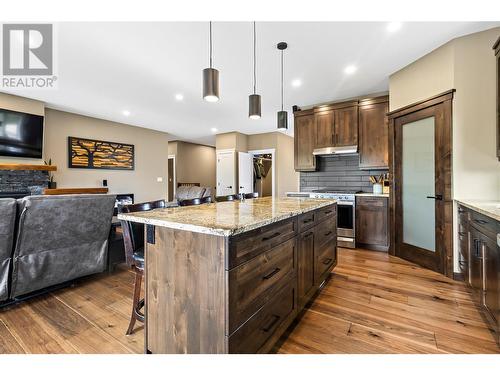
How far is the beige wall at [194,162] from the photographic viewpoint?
8.58 m

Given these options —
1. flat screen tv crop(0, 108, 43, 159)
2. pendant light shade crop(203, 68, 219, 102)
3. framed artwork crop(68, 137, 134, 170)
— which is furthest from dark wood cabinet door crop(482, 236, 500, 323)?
framed artwork crop(68, 137, 134, 170)

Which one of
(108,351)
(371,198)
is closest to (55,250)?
(108,351)

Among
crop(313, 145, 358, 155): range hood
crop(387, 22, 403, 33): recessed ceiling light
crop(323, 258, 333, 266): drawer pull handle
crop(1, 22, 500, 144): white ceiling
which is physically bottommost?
crop(323, 258, 333, 266): drawer pull handle

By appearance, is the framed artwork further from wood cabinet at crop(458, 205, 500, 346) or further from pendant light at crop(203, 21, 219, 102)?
wood cabinet at crop(458, 205, 500, 346)

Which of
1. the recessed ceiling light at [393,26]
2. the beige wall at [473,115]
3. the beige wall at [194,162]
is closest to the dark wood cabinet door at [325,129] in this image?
the beige wall at [473,115]

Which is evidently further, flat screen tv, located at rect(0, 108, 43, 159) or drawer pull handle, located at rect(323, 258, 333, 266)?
flat screen tv, located at rect(0, 108, 43, 159)

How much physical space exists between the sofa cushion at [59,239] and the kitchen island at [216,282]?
1300 millimetres

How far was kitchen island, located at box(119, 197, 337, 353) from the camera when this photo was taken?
3.68 ft

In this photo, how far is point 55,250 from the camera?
231cm

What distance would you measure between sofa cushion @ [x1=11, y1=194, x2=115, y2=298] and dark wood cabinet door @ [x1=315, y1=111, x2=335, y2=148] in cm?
349

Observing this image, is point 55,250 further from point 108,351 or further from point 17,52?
point 17,52

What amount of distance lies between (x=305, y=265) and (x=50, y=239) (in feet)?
7.68
